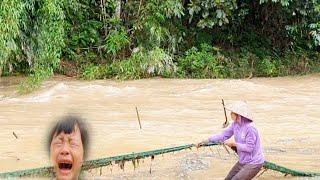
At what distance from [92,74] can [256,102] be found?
4410 mm

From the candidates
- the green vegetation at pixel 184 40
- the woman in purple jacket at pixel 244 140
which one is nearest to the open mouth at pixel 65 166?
the woman in purple jacket at pixel 244 140

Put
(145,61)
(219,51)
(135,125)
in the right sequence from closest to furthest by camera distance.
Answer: (135,125) → (145,61) → (219,51)

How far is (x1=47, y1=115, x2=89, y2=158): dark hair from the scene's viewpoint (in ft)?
4.44

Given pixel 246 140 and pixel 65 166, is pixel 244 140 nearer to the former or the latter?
pixel 246 140

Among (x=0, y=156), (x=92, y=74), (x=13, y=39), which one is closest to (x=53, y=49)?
(x=13, y=39)

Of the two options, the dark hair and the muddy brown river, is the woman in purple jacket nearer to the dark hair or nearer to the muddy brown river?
the muddy brown river

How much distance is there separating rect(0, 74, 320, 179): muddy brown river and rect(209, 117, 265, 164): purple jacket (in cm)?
111

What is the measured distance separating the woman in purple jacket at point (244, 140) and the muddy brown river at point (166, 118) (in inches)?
42.8

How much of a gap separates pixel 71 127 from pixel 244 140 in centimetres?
329

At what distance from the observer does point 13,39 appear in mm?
11383

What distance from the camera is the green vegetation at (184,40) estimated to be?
46.7 ft

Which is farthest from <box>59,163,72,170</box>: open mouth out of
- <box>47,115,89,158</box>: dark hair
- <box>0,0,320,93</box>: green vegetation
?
<box>0,0,320,93</box>: green vegetation

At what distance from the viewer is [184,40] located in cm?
1611

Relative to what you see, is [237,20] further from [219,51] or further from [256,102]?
[256,102]
